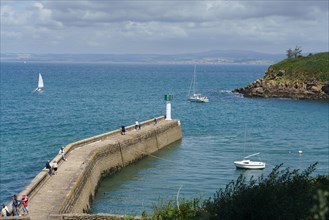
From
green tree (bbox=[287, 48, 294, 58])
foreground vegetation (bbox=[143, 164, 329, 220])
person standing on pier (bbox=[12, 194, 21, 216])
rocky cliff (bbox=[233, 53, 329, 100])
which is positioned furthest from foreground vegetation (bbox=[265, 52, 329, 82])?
foreground vegetation (bbox=[143, 164, 329, 220])

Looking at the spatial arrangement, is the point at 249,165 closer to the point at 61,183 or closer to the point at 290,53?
the point at 61,183

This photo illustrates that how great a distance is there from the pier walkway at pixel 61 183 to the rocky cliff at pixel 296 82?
67275 millimetres

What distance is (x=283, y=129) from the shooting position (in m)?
64.7

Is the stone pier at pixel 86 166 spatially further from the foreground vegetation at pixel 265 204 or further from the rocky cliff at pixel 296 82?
the rocky cliff at pixel 296 82

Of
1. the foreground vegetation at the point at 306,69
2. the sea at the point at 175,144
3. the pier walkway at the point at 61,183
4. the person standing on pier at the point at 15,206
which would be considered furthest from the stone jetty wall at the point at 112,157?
the foreground vegetation at the point at 306,69

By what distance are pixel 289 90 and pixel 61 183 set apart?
82.9m

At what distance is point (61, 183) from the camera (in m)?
29.5

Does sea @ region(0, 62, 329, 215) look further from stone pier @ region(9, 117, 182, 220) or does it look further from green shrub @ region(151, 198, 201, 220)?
green shrub @ region(151, 198, 201, 220)

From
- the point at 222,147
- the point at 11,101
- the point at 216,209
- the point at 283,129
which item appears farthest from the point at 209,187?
the point at 11,101

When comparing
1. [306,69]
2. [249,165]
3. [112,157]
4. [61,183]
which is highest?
[306,69]

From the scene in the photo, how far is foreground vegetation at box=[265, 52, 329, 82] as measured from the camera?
366 feet

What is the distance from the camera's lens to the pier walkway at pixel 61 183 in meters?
24.5

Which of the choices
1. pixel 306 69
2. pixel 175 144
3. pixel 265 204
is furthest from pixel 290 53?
pixel 265 204

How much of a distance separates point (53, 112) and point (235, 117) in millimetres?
28550
